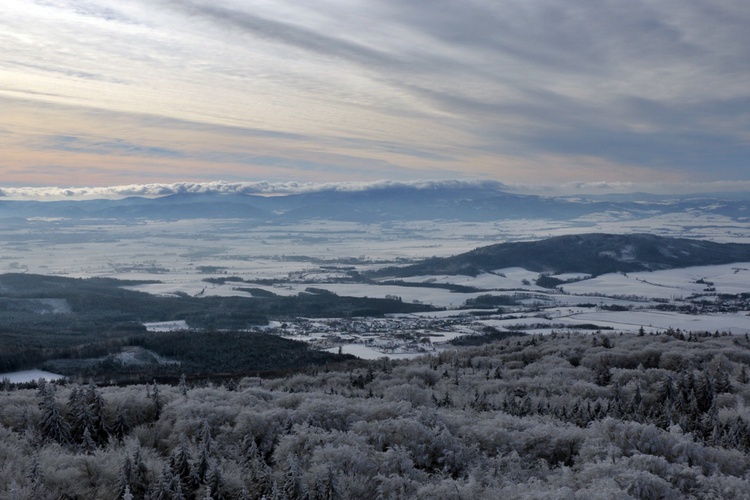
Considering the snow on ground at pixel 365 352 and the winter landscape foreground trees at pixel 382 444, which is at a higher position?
the winter landscape foreground trees at pixel 382 444

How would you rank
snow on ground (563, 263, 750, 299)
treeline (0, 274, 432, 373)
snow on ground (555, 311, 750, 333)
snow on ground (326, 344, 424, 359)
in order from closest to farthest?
snow on ground (326, 344, 424, 359)
treeline (0, 274, 432, 373)
snow on ground (555, 311, 750, 333)
snow on ground (563, 263, 750, 299)

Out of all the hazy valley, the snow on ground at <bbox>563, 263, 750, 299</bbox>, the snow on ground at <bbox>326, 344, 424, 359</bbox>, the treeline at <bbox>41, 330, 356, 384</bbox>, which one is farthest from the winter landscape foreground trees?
the snow on ground at <bbox>563, 263, 750, 299</bbox>

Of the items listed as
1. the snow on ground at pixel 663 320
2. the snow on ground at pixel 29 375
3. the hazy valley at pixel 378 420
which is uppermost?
the hazy valley at pixel 378 420

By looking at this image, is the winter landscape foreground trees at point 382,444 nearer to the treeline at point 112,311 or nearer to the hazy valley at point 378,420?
Answer: the hazy valley at point 378,420

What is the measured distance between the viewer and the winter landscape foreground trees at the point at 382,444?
54.0ft

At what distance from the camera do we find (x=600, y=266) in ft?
656

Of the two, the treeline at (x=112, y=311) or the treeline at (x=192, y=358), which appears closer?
the treeline at (x=192, y=358)

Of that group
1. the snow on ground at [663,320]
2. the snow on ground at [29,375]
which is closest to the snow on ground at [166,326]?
the snow on ground at [29,375]

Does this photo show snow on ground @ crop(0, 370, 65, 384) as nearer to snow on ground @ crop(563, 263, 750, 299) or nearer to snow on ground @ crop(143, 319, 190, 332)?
snow on ground @ crop(143, 319, 190, 332)

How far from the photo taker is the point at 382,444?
66.7 ft

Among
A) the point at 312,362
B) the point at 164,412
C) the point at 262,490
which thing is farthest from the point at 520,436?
the point at 312,362

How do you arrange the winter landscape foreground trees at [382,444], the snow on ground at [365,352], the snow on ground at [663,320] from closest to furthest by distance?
→ the winter landscape foreground trees at [382,444] → the snow on ground at [365,352] → the snow on ground at [663,320]

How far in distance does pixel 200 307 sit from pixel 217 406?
10017 centimetres

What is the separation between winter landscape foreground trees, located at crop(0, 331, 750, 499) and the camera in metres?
16.5
